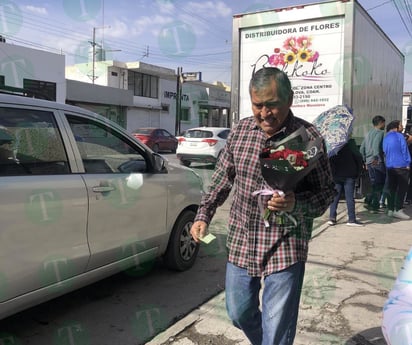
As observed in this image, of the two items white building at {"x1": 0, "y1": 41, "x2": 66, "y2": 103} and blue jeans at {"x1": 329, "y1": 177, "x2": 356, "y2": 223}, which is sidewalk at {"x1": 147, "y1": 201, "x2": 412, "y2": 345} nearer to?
blue jeans at {"x1": 329, "y1": 177, "x2": 356, "y2": 223}

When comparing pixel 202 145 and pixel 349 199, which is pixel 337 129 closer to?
pixel 349 199

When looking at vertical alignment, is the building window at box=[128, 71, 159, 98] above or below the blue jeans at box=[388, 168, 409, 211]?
above

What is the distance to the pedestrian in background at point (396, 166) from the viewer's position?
7770 mm

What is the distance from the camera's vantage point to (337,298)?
13.4ft

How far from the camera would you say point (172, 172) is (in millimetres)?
4516

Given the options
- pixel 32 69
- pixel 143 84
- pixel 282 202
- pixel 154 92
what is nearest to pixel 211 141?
pixel 32 69

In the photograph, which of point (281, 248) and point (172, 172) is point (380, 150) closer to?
point (172, 172)

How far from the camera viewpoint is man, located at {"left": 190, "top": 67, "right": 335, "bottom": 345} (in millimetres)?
2236

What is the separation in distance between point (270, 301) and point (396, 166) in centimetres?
637

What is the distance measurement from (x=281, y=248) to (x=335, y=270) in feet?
9.55

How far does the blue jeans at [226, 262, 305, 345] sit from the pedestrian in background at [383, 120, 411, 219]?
20.4 ft

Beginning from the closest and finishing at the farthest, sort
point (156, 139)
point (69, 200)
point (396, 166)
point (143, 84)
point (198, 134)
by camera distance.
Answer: point (69, 200) → point (396, 166) → point (198, 134) → point (156, 139) → point (143, 84)

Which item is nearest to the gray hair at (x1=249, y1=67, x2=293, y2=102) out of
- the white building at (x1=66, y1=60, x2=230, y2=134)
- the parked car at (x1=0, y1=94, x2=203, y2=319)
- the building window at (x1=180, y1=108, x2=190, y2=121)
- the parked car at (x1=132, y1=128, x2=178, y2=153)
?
the parked car at (x1=0, y1=94, x2=203, y2=319)

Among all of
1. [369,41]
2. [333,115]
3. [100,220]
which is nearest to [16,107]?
[100,220]
